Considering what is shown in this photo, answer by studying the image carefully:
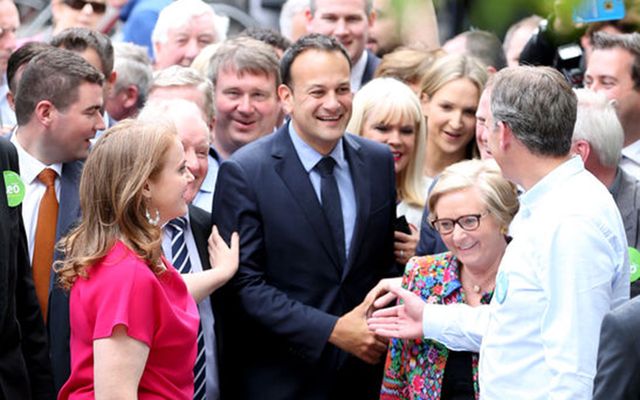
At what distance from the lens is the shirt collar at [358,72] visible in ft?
25.6

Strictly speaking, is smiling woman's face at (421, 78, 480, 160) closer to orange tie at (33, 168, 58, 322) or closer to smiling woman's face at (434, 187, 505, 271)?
smiling woman's face at (434, 187, 505, 271)

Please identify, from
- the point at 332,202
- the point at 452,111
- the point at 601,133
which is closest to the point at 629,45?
the point at 452,111

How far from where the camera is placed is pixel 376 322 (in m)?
4.61

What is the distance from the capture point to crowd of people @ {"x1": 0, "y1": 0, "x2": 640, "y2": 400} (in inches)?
139

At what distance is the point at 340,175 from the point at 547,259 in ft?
5.82

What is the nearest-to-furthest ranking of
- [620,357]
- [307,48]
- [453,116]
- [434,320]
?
[620,357], [434,320], [307,48], [453,116]

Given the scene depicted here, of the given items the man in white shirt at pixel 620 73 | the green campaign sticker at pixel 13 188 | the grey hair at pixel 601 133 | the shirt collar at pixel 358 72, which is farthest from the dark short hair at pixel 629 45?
the green campaign sticker at pixel 13 188

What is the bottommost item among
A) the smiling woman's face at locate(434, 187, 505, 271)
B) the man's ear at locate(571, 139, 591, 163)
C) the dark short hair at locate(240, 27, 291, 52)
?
the smiling woman's face at locate(434, 187, 505, 271)

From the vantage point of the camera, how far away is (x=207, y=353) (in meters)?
4.84

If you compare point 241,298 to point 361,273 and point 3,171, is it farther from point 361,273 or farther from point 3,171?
point 3,171

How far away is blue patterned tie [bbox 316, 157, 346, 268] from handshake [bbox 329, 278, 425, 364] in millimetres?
274

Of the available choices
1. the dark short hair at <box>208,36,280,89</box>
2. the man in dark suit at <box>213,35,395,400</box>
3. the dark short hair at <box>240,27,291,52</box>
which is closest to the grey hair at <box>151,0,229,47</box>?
the dark short hair at <box>240,27,291,52</box>

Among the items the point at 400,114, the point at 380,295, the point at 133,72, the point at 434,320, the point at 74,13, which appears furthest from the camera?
the point at 74,13

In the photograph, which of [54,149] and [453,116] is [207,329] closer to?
[54,149]
